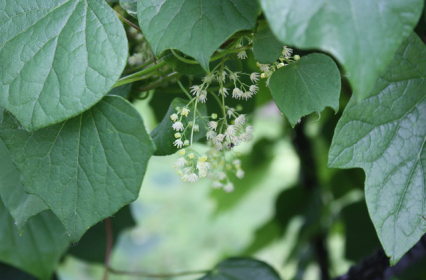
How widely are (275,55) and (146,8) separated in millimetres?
170

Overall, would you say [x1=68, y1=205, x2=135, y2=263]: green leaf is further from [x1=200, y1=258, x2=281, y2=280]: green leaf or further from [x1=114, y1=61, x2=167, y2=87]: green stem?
[x1=114, y1=61, x2=167, y2=87]: green stem

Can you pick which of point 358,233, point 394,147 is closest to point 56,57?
point 394,147

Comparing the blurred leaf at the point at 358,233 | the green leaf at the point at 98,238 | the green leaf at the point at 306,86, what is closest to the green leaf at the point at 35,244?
the green leaf at the point at 98,238

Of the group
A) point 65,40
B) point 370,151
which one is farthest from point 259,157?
point 65,40

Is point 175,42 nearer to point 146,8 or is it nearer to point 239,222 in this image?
point 146,8

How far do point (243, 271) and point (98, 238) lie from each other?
0.41 m

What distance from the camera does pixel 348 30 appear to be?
290 millimetres

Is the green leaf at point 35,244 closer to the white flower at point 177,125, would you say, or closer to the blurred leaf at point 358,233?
the white flower at point 177,125

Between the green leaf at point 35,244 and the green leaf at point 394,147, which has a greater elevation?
the green leaf at point 394,147

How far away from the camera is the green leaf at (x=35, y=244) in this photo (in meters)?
0.70

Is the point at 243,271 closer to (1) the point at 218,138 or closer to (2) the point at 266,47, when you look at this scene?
(1) the point at 218,138

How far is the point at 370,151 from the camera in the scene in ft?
1.41

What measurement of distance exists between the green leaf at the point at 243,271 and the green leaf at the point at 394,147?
366 mm

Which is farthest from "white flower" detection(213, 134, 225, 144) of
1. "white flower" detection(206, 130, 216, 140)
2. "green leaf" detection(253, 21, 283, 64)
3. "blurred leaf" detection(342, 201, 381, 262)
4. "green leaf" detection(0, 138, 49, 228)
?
"blurred leaf" detection(342, 201, 381, 262)
